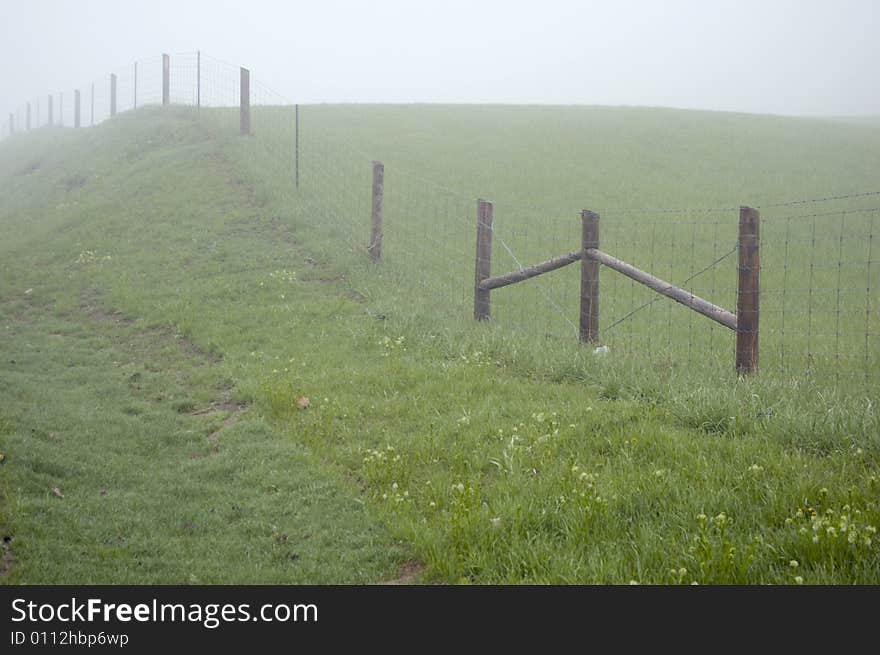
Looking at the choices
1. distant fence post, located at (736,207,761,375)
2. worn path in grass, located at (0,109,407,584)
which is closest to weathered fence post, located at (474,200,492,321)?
worn path in grass, located at (0,109,407,584)

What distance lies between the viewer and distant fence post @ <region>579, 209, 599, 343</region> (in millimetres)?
10477

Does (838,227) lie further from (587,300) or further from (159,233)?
(159,233)

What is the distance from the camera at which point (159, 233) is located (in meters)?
17.3

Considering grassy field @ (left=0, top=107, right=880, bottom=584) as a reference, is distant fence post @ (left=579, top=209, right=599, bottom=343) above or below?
above

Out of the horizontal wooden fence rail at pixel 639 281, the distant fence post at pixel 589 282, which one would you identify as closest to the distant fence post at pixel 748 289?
the horizontal wooden fence rail at pixel 639 281

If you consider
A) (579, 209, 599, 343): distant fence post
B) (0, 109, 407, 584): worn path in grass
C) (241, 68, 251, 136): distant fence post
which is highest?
(241, 68, 251, 136): distant fence post

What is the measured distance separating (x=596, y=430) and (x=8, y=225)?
19.7 meters

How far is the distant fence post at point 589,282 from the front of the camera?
10477 mm

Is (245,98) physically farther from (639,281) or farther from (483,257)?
(639,281)

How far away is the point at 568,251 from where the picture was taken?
18188 mm

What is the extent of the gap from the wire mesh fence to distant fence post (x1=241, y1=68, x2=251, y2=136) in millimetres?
54

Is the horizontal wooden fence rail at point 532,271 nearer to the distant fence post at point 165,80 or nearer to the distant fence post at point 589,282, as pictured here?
the distant fence post at point 589,282

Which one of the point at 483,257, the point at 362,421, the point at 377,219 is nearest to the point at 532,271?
the point at 483,257

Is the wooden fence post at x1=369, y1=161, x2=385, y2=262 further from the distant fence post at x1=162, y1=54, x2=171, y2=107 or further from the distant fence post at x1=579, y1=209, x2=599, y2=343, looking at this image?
the distant fence post at x1=162, y1=54, x2=171, y2=107
